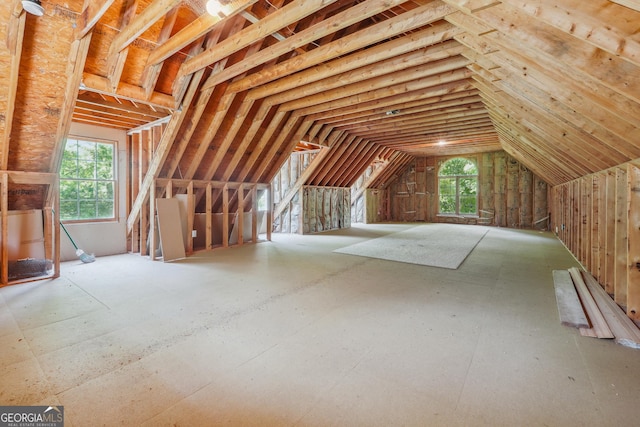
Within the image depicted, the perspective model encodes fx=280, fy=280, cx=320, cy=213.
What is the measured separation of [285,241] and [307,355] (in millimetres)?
5350

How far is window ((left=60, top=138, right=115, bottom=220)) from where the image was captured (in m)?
4.97

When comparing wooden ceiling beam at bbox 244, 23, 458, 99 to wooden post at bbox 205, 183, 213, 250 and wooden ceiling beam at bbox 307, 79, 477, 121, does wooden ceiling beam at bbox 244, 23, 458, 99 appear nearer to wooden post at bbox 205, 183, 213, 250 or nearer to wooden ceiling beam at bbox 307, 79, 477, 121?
wooden ceiling beam at bbox 307, 79, 477, 121

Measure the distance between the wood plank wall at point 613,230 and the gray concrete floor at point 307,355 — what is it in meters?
0.62

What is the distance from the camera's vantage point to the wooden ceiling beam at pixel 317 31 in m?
2.51

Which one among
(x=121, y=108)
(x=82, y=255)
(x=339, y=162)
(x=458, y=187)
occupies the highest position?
(x=121, y=108)

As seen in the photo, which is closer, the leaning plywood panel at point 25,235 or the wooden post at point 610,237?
the wooden post at point 610,237

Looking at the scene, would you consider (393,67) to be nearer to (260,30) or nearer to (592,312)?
(260,30)

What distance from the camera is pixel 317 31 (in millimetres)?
2889

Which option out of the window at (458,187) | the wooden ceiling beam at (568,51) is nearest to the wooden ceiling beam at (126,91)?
the wooden ceiling beam at (568,51)

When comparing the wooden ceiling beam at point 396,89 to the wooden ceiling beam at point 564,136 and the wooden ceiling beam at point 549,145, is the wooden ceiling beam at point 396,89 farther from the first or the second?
the wooden ceiling beam at point 549,145

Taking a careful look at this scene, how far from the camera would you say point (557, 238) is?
7691 millimetres

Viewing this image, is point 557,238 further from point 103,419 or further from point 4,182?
point 4,182

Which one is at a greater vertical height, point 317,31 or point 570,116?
point 317,31

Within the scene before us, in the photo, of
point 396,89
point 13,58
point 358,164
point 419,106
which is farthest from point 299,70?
point 358,164
